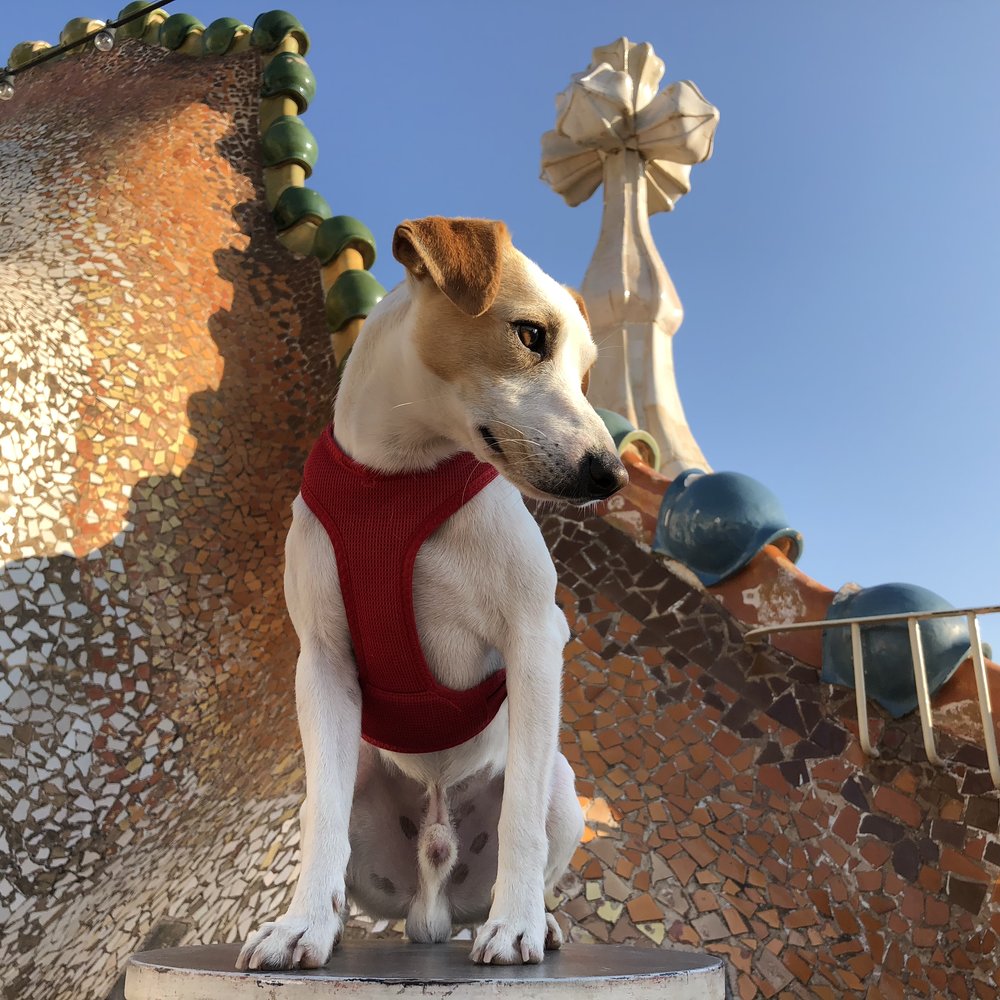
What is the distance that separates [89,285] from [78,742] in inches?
87.3

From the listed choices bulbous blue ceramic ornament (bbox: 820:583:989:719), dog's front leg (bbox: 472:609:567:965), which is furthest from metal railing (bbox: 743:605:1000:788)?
dog's front leg (bbox: 472:609:567:965)

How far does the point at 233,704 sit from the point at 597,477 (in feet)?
9.79

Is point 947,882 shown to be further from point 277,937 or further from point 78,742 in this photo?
point 78,742

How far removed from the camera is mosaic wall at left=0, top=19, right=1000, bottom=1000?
283 cm

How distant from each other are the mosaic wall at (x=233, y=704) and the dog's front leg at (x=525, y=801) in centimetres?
133

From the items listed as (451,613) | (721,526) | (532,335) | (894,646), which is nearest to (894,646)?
(894,646)

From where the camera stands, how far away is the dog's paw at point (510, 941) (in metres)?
1.21

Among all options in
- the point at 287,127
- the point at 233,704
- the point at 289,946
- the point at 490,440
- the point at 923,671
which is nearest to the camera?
the point at 289,946

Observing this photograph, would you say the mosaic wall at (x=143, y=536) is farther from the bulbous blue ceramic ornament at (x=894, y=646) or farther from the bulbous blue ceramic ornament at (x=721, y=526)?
the bulbous blue ceramic ornament at (x=894, y=646)

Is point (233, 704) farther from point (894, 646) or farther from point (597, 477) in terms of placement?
point (597, 477)

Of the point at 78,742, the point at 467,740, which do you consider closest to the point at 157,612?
the point at 78,742

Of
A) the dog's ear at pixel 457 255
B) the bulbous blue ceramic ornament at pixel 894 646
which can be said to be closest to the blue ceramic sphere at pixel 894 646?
the bulbous blue ceramic ornament at pixel 894 646

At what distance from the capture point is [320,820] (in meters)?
1.37

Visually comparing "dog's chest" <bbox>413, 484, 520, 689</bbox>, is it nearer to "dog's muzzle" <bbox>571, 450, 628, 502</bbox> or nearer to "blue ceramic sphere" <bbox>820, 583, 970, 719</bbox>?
"dog's muzzle" <bbox>571, 450, 628, 502</bbox>
